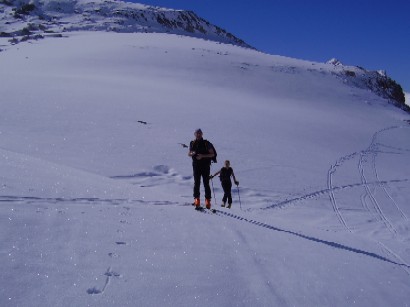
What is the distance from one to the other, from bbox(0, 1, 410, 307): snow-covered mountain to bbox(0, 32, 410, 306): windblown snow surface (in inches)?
1.2

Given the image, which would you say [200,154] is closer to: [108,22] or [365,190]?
[365,190]

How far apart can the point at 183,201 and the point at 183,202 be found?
0.20m

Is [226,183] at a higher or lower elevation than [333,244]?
higher

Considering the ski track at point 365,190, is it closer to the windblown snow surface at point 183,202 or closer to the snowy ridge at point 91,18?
the windblown snow surface at point 183,202

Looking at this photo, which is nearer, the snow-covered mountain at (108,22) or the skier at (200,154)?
the skier at (200,154)

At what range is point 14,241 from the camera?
14.1 feet

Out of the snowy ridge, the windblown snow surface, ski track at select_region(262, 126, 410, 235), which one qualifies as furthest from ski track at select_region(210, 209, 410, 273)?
the snowy ridge

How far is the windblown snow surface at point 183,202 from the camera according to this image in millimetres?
4316


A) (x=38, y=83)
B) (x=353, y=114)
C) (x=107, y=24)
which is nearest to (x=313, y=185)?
(x=38, y=83)

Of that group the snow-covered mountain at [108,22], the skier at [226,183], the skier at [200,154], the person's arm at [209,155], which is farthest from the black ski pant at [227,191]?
the snow-covered mountain at [108,22]

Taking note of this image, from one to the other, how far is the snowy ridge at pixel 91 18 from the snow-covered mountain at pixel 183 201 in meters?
49.2

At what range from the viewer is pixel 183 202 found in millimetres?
9133

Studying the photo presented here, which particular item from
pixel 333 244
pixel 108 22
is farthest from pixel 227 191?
pixel 108 22

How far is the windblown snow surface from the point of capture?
4316 millimetres
